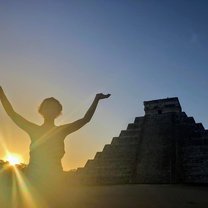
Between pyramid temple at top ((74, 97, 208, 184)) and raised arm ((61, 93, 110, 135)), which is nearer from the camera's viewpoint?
raised arm ((61, 93, 110, 135))

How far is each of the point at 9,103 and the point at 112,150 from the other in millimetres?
24629

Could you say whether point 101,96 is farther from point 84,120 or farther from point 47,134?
point 47,134

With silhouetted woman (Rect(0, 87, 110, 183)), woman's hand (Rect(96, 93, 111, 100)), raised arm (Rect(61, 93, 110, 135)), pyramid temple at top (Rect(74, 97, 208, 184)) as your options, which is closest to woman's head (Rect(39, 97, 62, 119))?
silhouetted woman (Rect(0, 87, 110, 183))

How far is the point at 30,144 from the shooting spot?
3379mm

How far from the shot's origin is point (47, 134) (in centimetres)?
347

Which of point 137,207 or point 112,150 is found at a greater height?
point 112,150

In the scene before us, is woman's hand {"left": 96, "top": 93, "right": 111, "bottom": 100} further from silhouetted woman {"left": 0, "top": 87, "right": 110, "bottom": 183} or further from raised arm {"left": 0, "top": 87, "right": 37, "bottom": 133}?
raised arm {"left": 0, "top": 87, "right": 37, "bottom": 133}

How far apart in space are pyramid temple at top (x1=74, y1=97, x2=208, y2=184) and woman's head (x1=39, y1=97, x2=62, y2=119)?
19528 millimetres

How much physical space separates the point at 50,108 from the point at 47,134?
33cm

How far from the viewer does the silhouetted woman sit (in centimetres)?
320

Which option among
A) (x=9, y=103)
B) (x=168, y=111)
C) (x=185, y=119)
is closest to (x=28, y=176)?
(x=9, y=103)

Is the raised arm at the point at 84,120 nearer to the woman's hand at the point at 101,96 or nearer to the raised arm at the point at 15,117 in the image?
the woman's hand at the point at 101,96

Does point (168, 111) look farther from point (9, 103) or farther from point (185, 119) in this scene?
point (9, 103)

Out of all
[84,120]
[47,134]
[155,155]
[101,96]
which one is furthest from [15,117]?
[155,155]
